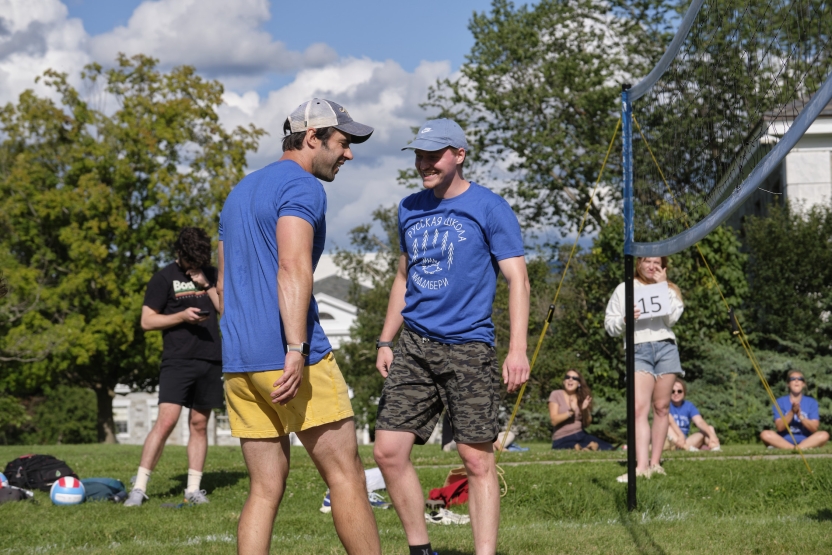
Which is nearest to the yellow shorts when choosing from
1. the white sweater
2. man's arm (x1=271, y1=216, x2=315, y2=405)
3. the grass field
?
man's arm (x1=271, y1=216, x2=315, y2=405)

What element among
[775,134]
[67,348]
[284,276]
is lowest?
[67,348]

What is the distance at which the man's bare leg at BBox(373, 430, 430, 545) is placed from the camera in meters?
4.93

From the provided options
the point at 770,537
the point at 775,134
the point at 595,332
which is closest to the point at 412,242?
the point at 775,134

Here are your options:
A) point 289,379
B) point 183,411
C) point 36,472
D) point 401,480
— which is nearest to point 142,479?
point 36,472

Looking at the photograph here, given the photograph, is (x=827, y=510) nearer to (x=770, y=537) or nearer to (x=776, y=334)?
(x=770, y=537)

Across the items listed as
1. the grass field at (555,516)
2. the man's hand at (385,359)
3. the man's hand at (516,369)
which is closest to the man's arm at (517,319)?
the man's hand at (516,369)

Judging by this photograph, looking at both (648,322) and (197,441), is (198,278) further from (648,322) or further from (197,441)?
(648,322)

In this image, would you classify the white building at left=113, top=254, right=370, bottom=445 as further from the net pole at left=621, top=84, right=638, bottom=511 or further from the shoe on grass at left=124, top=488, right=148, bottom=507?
the net pole at left=621, top=84, right=638, bottom=511

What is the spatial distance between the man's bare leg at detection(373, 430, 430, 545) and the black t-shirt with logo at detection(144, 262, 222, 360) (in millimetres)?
3193

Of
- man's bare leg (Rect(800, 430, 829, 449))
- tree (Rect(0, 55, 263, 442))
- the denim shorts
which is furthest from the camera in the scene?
tree (Rect(0, 55, 263, 442))

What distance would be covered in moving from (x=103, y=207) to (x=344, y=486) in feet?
104

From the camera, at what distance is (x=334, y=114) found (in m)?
4.37

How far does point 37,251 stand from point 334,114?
108 ft

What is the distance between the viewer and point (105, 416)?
35.5 metres
